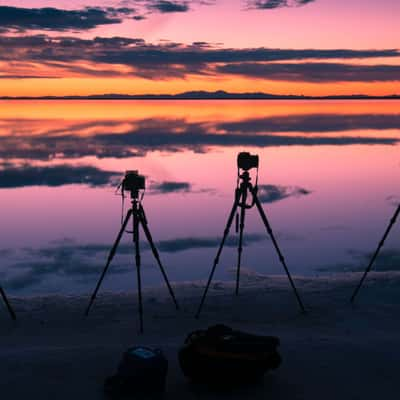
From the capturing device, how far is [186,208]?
1811 centimetres

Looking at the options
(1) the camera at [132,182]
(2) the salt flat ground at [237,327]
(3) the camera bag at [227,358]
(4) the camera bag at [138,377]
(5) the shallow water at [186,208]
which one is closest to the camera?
(4) the camera bag at [138,377]

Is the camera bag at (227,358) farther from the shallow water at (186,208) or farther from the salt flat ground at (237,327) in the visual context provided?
the shallow water at (186,208)

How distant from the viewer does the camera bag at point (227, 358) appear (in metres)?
6.36

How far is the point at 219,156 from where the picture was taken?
3061 cm

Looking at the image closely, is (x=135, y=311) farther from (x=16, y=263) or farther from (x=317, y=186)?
(x=317, y=186)

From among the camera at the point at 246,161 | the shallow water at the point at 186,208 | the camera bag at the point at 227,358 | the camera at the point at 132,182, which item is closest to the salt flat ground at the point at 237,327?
the camera bag at the point at 227,358

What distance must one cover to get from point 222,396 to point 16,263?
7.53m

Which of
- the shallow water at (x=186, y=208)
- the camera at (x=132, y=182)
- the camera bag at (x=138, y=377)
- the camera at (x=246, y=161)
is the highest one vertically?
the camera at (x=246, y=161)

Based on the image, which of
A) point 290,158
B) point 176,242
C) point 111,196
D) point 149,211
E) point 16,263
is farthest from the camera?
point 290,158

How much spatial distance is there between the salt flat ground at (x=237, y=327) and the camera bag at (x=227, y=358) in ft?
0.51

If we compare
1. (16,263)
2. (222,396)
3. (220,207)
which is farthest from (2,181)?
(222,396)

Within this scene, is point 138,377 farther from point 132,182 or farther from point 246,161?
point 246,161

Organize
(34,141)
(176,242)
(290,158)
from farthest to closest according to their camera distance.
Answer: (34,141) → (290,158) → (176,242)

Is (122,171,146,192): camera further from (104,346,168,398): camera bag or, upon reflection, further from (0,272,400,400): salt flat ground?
(104,346,168,398): camera bag
